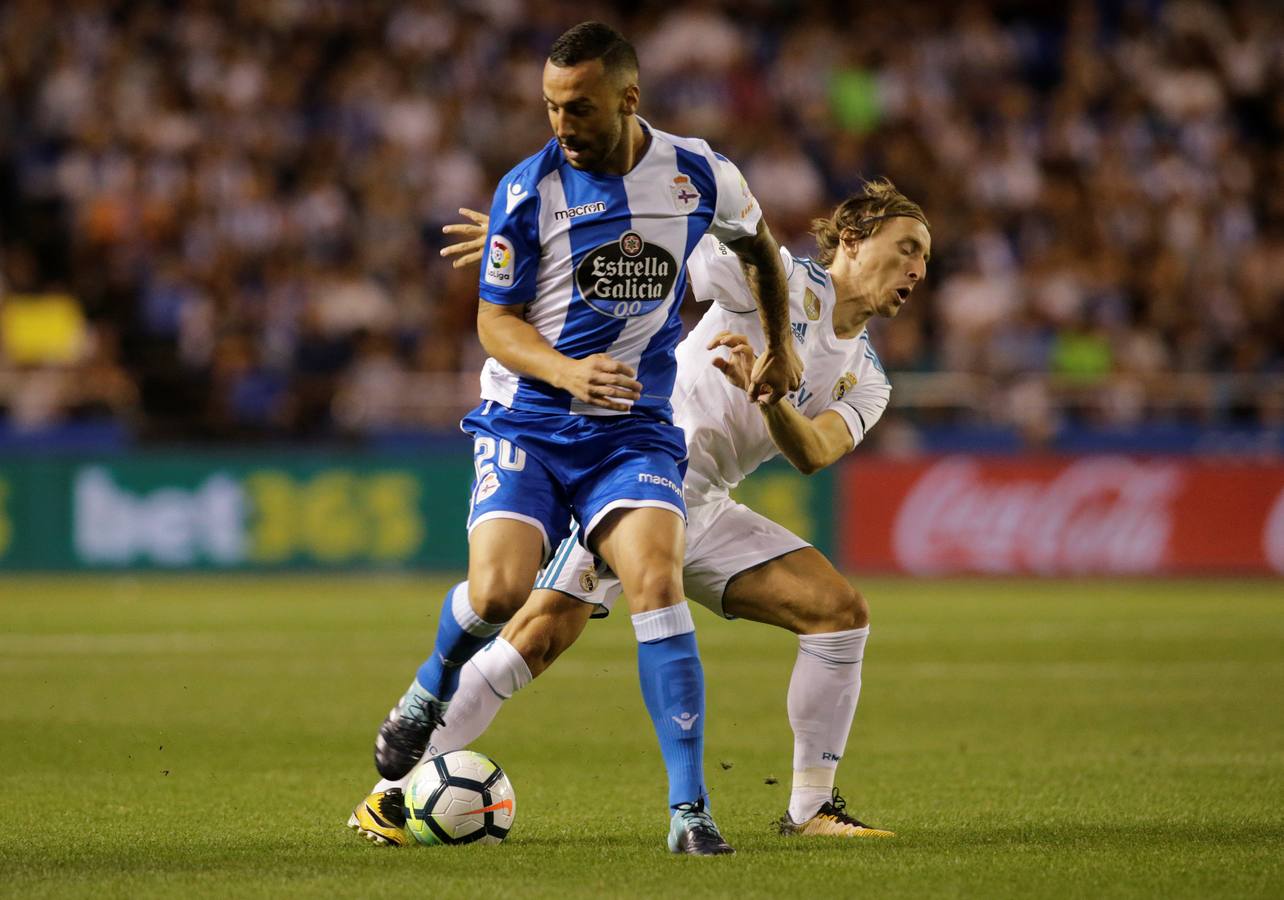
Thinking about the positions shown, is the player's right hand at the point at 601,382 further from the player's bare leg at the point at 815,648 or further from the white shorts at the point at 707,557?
the player's bare leg at the point at 815,648

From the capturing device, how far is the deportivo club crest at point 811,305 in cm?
633

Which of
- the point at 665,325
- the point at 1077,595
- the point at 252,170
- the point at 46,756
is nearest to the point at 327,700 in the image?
the point at 46,756

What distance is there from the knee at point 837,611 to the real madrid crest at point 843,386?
69 cm

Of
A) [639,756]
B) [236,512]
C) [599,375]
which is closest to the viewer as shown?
[599,375]

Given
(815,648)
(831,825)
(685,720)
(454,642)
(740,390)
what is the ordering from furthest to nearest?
1. (740,390)
2. (815,648)
3. (831,825)
4. (454,642)
5. (685,720)

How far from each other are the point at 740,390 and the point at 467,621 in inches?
55.9

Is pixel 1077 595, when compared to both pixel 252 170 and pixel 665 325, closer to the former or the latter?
pixel 252 170

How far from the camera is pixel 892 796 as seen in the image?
6863mm

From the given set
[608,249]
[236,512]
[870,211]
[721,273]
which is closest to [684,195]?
[608,249]

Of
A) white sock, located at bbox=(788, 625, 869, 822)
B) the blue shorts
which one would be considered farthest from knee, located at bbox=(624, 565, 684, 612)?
white sock, located at bbox=(788, 625, 869, 822)

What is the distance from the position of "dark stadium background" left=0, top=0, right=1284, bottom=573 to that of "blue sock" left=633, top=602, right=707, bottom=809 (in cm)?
1234

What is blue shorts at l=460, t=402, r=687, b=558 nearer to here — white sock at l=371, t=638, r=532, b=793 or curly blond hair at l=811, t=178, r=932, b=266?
white sock at l=371, t=638, r=532, b=793

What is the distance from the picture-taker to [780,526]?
20.7 ft

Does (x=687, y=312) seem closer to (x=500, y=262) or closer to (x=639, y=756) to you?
(x=639, y=756)
